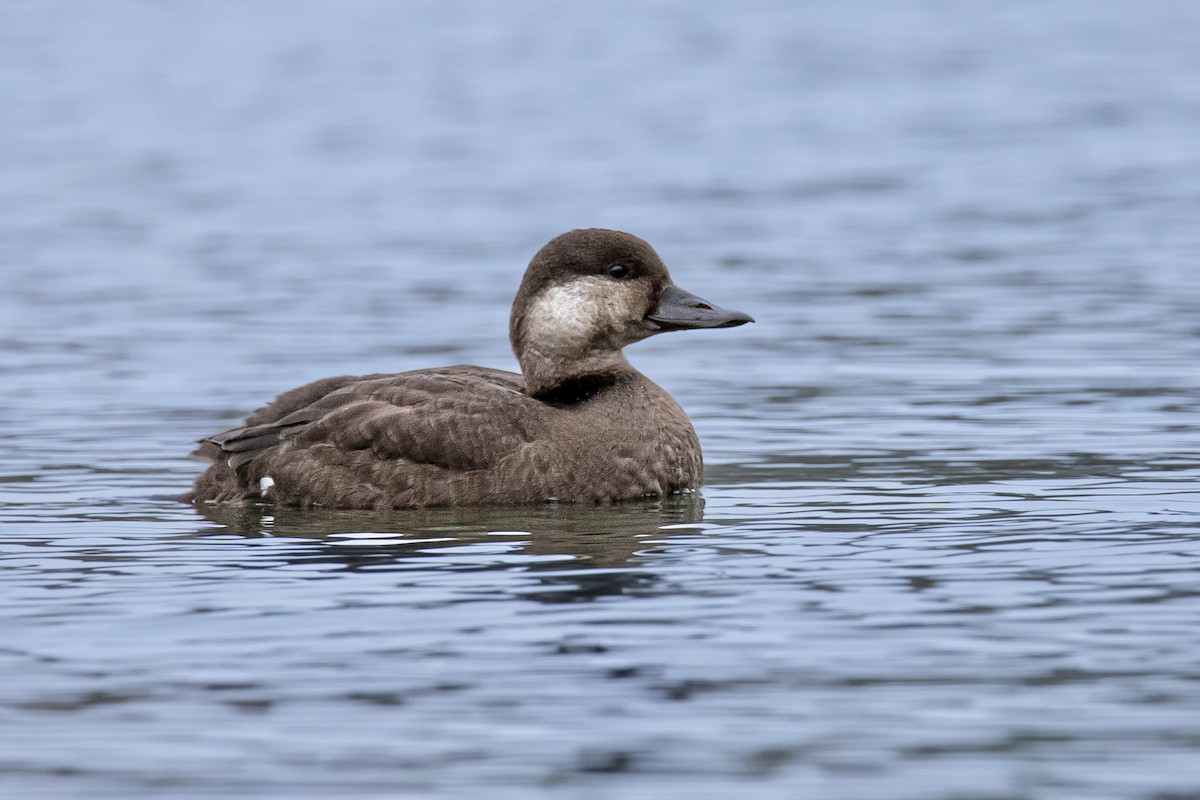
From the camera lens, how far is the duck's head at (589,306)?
9766 millimetres

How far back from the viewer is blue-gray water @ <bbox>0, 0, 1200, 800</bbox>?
584cm

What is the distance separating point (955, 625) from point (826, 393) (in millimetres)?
5458

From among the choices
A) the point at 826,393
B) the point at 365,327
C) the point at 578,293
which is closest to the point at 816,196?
the point at 365,327

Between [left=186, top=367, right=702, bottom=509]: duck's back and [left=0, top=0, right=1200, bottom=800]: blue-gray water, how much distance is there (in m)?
0.20

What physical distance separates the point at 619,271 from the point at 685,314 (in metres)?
0.35

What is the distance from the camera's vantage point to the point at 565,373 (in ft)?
32.3

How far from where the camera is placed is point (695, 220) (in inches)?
785

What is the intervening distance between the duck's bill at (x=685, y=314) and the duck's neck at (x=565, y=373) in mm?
284

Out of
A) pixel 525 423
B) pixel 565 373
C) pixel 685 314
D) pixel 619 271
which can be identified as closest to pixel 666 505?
pixel 525 423

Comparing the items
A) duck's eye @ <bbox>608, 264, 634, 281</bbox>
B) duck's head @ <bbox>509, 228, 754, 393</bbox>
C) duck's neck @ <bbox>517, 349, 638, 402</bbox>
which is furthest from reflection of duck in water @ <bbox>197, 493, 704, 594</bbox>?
duck's eye @ <bbox>608, 264, 634, 281</bbox>

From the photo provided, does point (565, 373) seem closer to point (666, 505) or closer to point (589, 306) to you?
point (589, 306)

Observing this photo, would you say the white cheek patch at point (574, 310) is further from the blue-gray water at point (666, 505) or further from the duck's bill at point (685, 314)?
the blue-gray water at point (666, 505)

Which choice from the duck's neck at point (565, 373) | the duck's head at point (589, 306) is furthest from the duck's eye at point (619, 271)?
the duck's neck at point (565, 373)

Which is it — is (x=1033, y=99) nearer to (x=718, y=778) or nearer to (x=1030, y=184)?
(x=1030, y=184)
